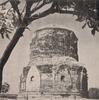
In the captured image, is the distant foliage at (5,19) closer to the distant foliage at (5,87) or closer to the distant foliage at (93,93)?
the distant foliage at (93,93)

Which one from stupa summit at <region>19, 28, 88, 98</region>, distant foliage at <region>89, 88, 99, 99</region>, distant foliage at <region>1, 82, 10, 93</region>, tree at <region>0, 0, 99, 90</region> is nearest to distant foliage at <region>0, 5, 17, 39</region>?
tree at <region>0, 0, 99, 90</region>

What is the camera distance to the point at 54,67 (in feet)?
78.7

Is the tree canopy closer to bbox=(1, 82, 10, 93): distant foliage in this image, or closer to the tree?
the tree

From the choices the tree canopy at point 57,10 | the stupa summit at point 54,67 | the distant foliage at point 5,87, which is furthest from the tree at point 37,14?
the distant foliage at point 5,87

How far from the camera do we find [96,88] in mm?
26672

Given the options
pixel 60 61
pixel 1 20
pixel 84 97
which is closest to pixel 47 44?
pixel 60 61

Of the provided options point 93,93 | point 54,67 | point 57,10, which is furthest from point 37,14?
point 93,93

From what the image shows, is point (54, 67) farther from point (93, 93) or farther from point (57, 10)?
point (57, 10)

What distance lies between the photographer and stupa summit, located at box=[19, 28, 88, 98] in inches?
938

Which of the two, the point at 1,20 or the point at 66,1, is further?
the point at 1,20

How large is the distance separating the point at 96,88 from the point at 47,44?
18.2ft

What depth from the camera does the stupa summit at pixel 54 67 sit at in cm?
2383

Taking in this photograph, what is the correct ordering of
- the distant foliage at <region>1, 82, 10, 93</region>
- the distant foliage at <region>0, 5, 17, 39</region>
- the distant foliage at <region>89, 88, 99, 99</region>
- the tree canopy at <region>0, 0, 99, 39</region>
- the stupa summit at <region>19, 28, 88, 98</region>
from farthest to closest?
1. the distant foliage at <region>1, 82, 10, 93</region>
2. the distant foliage at <region>89, 88, 99, 99</region>
3. the stupa summit at <region>19, 28, 88, 98</region>
4. the distant foliage at <region>0, 5, 17, 39</region>
5. the tree canopy at <region>0, 0, 99, 39</region>

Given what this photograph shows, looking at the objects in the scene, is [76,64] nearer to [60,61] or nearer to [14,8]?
[60,61]
